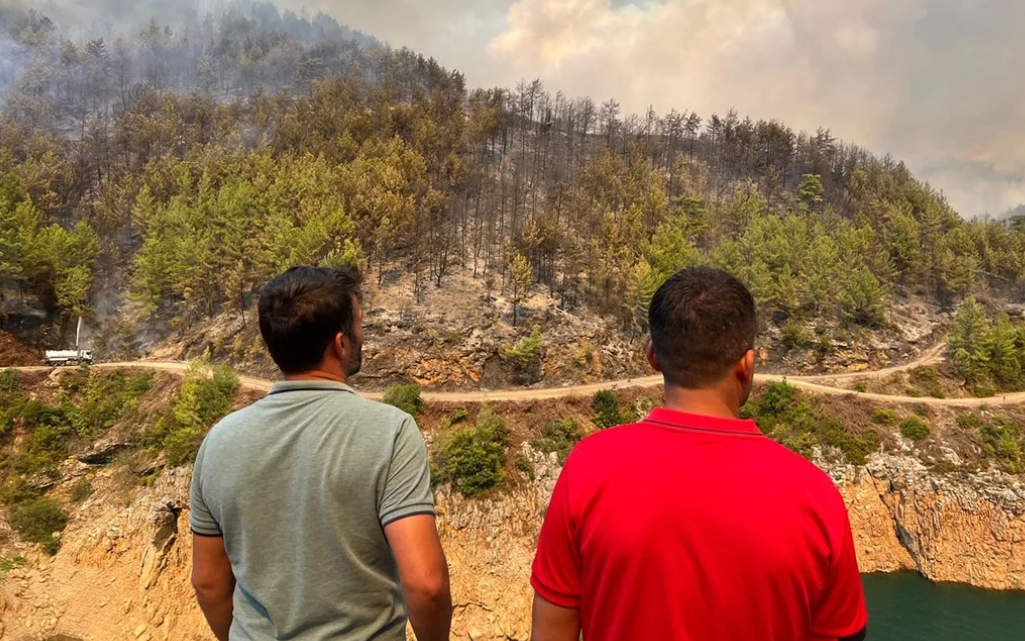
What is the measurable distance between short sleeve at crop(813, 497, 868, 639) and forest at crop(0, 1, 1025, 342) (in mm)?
44326

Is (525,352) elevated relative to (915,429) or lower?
elevated

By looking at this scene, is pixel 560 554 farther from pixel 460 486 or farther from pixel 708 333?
pixel 460 486

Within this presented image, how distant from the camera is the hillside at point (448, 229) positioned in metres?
45.7

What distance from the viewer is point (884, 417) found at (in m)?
38.5

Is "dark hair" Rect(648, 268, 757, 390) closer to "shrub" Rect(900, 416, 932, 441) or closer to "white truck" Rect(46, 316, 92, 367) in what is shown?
"shrub" Rect(900, 416, 932, 441)

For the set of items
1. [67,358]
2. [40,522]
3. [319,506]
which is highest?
[319,506]

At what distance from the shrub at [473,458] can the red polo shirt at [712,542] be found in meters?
28.9

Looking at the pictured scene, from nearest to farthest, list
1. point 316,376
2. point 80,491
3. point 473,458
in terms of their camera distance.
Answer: point 316,376 < point 80,491 < point 473,458

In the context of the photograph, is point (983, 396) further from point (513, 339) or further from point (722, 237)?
point (513, 339)

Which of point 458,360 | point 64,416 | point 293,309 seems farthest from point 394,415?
point 64,416

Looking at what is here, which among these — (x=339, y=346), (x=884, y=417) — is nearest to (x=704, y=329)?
(x=339, y=346)

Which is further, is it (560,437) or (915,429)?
(915,429)

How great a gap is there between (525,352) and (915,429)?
2901 cm

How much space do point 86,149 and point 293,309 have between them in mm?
86717
